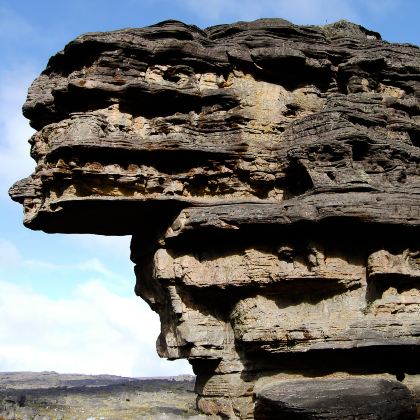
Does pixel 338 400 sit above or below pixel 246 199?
below

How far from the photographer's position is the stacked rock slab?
13.8 meters

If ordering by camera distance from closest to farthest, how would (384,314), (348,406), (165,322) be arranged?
(348,406)
(384,314)
(165,322)

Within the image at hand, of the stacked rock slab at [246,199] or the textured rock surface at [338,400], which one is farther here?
the stacked rock slab at [246,199]

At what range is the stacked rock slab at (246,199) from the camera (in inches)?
544

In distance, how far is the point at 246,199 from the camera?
14977mm

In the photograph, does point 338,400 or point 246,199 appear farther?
point 246,199

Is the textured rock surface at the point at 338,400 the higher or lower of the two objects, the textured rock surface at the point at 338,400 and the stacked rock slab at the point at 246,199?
the lower

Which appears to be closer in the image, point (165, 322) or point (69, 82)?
point (69, 82)

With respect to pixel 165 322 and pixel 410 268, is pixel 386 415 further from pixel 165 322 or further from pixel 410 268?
pixel 165 322

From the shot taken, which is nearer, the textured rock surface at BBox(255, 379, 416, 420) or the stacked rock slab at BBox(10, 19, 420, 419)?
the textured rock surface at BBox(255, 379, 416, 420)

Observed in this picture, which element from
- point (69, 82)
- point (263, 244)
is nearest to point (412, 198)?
point (263, 244)

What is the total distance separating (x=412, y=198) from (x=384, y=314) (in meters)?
2.89

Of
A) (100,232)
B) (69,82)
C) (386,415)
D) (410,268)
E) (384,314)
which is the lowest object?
(386,415)

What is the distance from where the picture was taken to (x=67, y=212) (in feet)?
47.8
